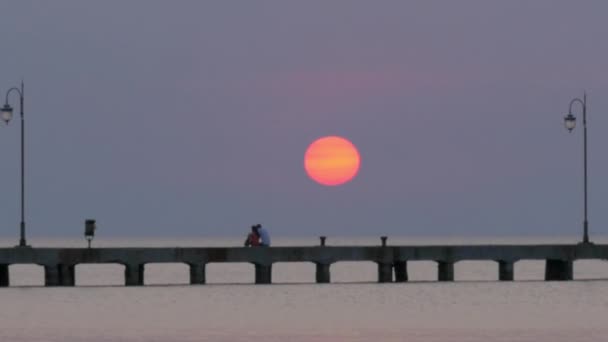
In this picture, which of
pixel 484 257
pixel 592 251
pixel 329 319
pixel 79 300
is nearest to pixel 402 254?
pixel 484 257

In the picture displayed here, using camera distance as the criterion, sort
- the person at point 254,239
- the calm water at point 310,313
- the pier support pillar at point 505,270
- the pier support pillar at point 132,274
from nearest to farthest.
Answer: the calm water at point 310,313 → the pier support pillar at point 132,274 → the person at point 254,239 → the pier support pillar at point 505,270

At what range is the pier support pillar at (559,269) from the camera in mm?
74250

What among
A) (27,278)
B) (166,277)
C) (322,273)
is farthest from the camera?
(166,277)

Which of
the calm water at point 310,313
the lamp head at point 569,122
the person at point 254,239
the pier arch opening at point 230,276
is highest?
the lamp head at point 569,122

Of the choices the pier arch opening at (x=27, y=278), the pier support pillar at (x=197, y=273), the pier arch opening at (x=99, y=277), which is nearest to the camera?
the pier support pillar at (x=197, y=273)

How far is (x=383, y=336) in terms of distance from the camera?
145ft

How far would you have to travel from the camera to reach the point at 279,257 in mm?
68625

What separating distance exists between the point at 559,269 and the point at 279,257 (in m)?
13.4

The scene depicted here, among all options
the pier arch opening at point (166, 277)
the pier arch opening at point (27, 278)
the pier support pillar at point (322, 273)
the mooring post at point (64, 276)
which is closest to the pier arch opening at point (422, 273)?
the pier arch opening at point (166, 277)

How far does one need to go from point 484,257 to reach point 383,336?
28237 millimetres

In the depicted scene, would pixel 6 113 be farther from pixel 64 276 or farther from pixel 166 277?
pixel 166 277

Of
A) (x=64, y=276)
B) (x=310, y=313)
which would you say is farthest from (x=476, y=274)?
(x=310, y=313)

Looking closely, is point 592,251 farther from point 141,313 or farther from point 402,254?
point 141,313

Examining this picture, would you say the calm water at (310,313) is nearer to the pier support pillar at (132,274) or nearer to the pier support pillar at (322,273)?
the pier support pillar at (322,273)
